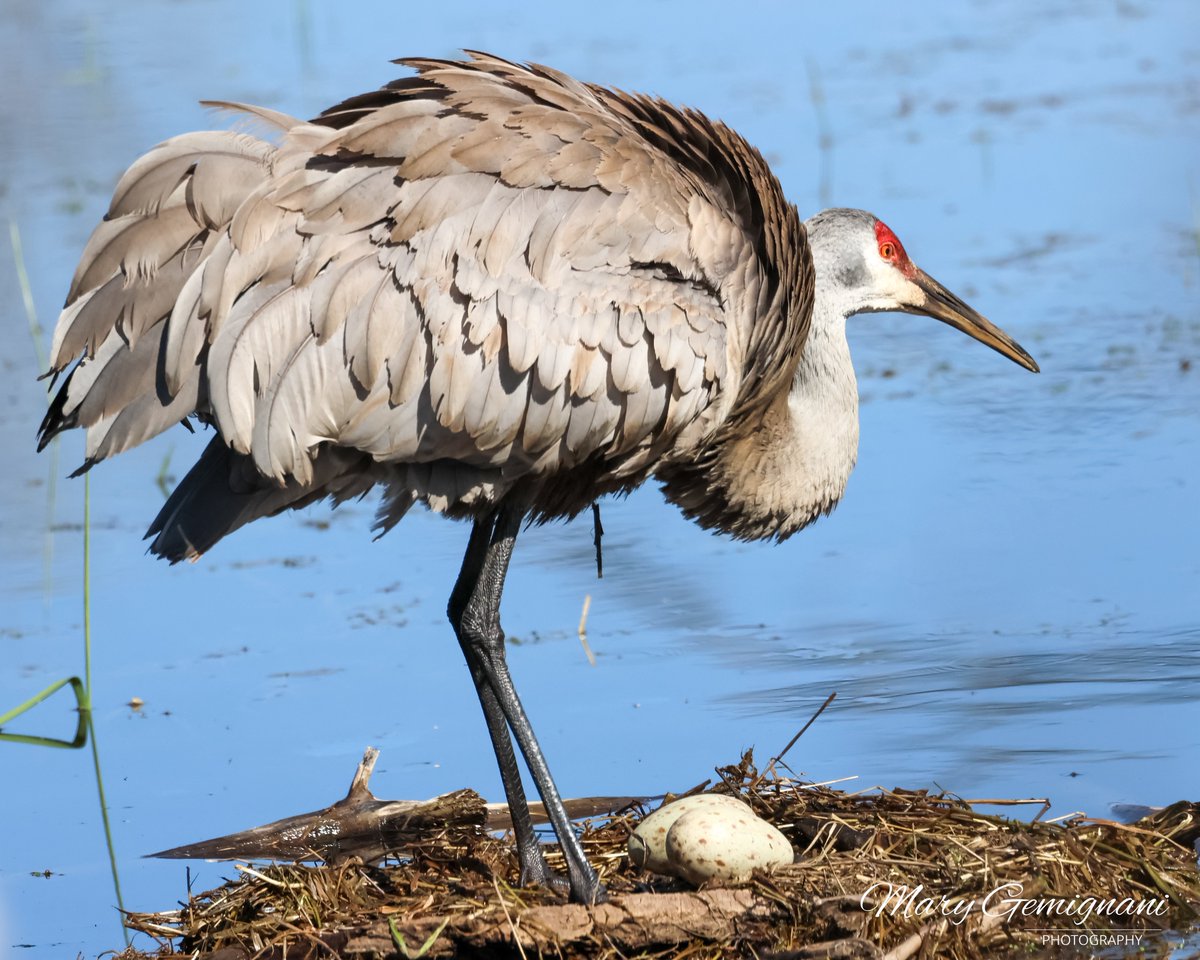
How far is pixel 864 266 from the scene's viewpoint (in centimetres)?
604

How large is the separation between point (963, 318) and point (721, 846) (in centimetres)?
226

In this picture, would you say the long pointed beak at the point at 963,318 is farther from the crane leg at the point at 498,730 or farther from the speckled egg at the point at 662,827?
the speckled egg at the point at 662,827

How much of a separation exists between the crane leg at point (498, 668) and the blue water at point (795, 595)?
1.63 ft

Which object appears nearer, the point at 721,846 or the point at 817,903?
the point at 817,903

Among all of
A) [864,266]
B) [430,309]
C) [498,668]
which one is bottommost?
[498,668]

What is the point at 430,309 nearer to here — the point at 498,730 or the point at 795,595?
the point at 498,730

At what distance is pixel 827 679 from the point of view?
6.40 m

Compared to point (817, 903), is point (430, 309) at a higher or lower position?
higher

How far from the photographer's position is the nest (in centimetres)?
461

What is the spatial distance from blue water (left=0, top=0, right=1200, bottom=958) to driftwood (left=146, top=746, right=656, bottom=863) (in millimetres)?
103

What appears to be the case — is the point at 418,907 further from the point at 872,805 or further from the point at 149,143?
the point at 149,143

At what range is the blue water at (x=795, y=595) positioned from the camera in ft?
19.4

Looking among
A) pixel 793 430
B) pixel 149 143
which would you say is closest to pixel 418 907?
pixel 793 430

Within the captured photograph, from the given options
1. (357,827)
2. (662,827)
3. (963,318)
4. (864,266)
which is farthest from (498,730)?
(963,318)
